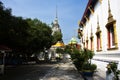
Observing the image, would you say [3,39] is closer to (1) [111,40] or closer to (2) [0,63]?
(2) [0,63]

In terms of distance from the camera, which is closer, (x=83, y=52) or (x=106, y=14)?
(x=106, y=14)

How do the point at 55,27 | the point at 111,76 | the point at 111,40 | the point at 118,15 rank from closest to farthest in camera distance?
the point at 111,76, the point at 118,15, the point at 111,40, the point at 55,27

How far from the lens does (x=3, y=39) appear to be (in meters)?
23.4

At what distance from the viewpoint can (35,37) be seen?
40438 millimetres

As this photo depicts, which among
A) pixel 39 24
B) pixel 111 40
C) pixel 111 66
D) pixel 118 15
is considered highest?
pixel 39 24

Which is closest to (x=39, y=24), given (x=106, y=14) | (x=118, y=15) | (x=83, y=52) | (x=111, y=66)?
(x=83, y=52)

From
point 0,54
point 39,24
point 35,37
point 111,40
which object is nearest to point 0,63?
point 0,54

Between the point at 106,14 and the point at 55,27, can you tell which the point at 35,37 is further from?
the point at 55,27

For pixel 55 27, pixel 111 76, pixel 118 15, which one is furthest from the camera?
pixel 55 27

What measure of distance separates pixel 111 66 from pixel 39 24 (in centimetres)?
3671

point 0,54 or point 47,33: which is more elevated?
point 47,33

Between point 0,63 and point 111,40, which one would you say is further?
point 0,63

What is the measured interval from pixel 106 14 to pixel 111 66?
24.8ft

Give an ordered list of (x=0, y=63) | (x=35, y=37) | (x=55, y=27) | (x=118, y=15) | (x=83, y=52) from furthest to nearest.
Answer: (x=55, y=27)
(x=35, y=37)
(x=0, y=63)
(x=83, y=52)
(x=118, y=15)
